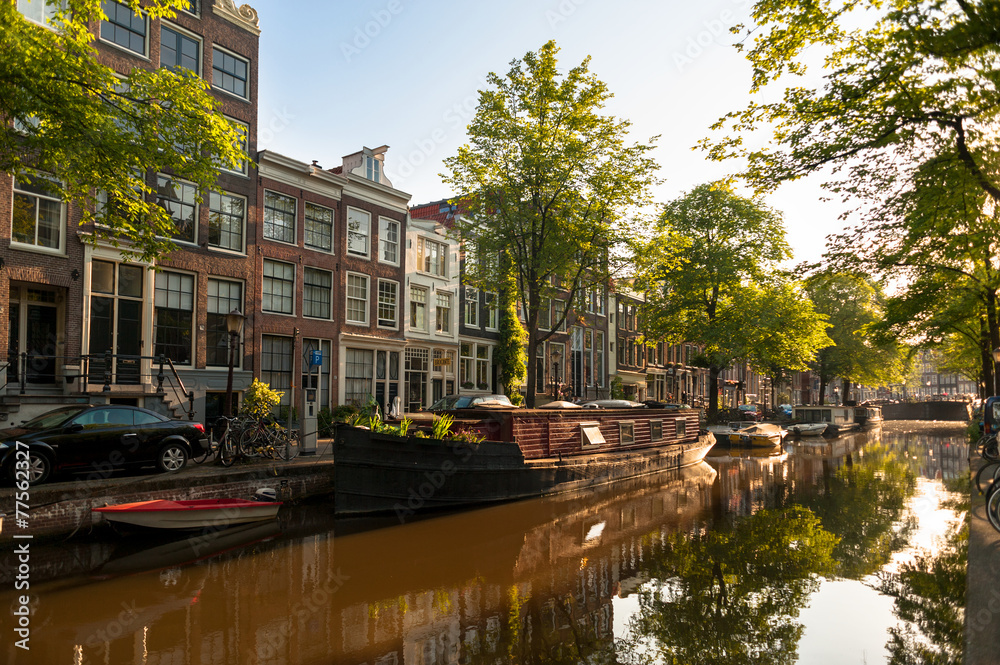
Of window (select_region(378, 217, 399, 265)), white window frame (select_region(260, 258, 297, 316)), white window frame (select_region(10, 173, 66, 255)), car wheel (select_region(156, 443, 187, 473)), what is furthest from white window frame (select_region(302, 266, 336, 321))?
car wheel (select_region(156, 443, 187, 473))

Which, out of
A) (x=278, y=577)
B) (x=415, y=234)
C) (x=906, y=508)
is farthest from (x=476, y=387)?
(x=278, y=577)

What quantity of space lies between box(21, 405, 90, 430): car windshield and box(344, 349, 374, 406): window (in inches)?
510

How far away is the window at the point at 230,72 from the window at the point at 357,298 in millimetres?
7584

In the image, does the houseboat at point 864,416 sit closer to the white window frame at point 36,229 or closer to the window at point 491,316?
the window at point 491,316

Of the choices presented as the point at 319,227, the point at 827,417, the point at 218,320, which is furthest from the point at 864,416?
the point at 218,320

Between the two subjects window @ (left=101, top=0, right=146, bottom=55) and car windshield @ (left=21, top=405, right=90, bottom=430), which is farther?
window @ (left=101, top=0, right=146, bottom=55)

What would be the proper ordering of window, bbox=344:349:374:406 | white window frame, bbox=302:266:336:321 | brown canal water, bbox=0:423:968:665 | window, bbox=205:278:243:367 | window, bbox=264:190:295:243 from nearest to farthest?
brown canal water, bbox=0:423:968:665 → window, bbox=205:278:243:367 → window, bbox=264:190:295:243 → white window frame, bbox=302:266:336:321 → window, bbox=344:349:374:406

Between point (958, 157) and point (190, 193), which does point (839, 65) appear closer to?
point (958, 157)

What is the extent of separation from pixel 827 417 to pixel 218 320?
38.4 meters

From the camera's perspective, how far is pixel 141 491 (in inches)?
451

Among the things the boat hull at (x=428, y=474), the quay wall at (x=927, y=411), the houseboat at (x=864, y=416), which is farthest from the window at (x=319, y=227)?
the quay wall at (x=927, y=411)

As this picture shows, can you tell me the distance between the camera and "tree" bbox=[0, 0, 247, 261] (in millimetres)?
9797

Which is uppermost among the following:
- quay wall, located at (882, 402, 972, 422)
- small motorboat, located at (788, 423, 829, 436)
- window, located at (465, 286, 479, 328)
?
window, located at (465, 286, 479, 328)

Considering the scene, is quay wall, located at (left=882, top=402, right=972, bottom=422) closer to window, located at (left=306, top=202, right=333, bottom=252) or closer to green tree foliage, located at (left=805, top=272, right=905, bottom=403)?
green tree foliage, located at (left=805, top=272, right=905, bottom=403)
